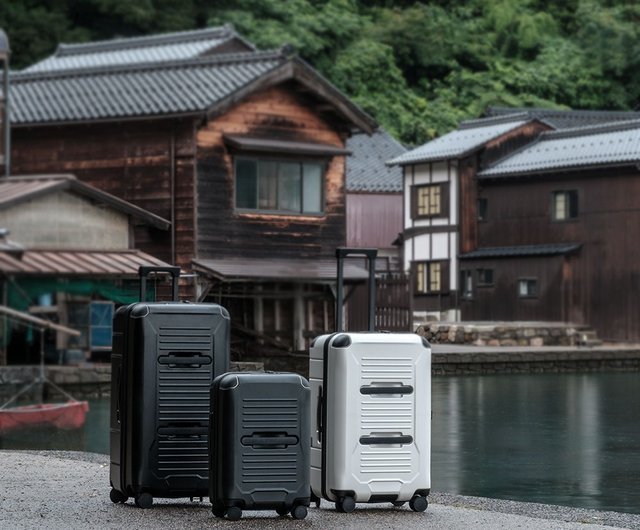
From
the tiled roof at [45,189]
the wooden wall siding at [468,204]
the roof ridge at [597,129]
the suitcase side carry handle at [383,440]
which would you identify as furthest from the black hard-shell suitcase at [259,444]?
the wooden wall siding at [468,204]

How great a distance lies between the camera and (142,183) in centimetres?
3375

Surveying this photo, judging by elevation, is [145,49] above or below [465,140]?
above

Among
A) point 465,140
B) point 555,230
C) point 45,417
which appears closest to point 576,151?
point 555,230

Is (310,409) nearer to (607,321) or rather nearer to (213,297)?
(213,297)

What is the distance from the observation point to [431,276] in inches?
1978

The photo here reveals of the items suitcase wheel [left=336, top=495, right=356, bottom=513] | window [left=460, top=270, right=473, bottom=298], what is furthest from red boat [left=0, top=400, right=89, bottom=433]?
window [left=460, top=270, right=473, bottom=298]

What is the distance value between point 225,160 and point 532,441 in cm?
1457

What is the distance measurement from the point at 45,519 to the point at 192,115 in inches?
931

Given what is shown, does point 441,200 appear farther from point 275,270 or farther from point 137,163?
point 137,163

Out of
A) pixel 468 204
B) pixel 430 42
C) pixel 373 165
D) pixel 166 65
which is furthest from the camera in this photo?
pixel 430 42

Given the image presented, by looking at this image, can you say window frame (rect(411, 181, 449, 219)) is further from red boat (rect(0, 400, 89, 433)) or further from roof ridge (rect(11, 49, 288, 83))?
red boat (rect(0, 400, 89, 433))

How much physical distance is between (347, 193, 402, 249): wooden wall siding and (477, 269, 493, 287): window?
233 inches

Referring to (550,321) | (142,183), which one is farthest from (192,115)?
(550,321)

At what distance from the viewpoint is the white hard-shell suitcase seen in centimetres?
1030
